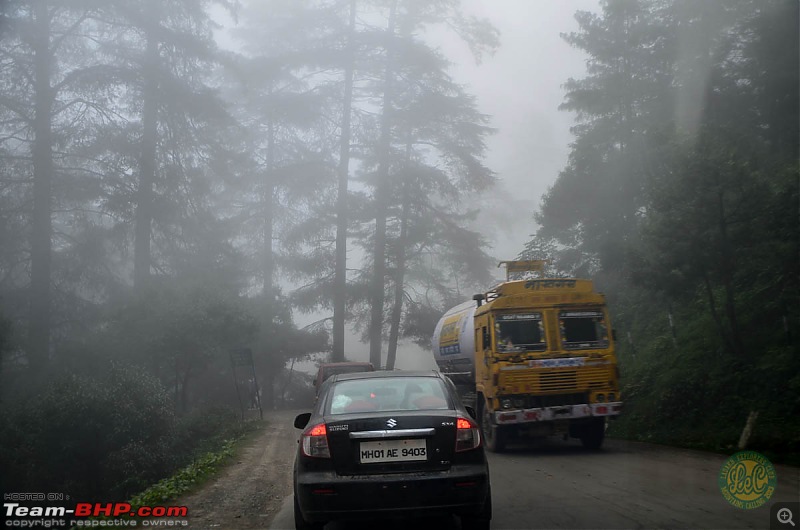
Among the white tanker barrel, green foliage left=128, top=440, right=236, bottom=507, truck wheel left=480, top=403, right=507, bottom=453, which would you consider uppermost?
the white tanker barrel

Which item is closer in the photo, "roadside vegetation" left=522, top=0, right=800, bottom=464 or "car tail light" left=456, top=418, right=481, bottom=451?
"car tail light" left=456, top=418, right=481, bottom=451

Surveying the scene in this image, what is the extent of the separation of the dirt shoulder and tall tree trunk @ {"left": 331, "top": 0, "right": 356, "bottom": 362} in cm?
1901

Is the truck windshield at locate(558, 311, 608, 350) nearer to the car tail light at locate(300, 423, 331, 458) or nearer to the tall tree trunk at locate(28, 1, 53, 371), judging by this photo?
the car tail light at locate(300, 423, 331, 458)

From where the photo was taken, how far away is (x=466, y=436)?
6.47m

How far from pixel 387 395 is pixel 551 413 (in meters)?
6.65

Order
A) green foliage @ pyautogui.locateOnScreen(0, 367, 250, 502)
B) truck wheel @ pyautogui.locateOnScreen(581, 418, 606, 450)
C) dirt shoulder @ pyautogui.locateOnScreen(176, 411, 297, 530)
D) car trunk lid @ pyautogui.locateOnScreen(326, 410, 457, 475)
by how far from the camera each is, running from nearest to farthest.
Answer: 1. car trunk lid @ pyautogui.locateOnScreen(326, 410, 457, 475)
2. dirt shoulder @ pyautogui.locateOnScreen(176, 411, 297, 530)
3. truck wheel @ pyautogui.locateOnScreen(581, 418, 606, 450)
4. green foliage @ pyautogui.locateOnScreen(0, 367, 250, 502)

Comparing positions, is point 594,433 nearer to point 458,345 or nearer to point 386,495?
point 458,345

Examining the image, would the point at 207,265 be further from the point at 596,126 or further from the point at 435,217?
the point at 596,126

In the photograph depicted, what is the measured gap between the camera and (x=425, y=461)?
6336 mm

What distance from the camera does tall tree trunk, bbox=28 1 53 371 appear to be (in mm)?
25078

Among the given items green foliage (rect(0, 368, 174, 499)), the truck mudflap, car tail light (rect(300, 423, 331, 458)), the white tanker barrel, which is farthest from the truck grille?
green foliage (rect(0, 368, 174, 499))

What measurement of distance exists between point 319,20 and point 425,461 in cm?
3292

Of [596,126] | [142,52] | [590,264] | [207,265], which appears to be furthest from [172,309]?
[596,126]

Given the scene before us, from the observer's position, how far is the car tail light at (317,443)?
20.7 ft
